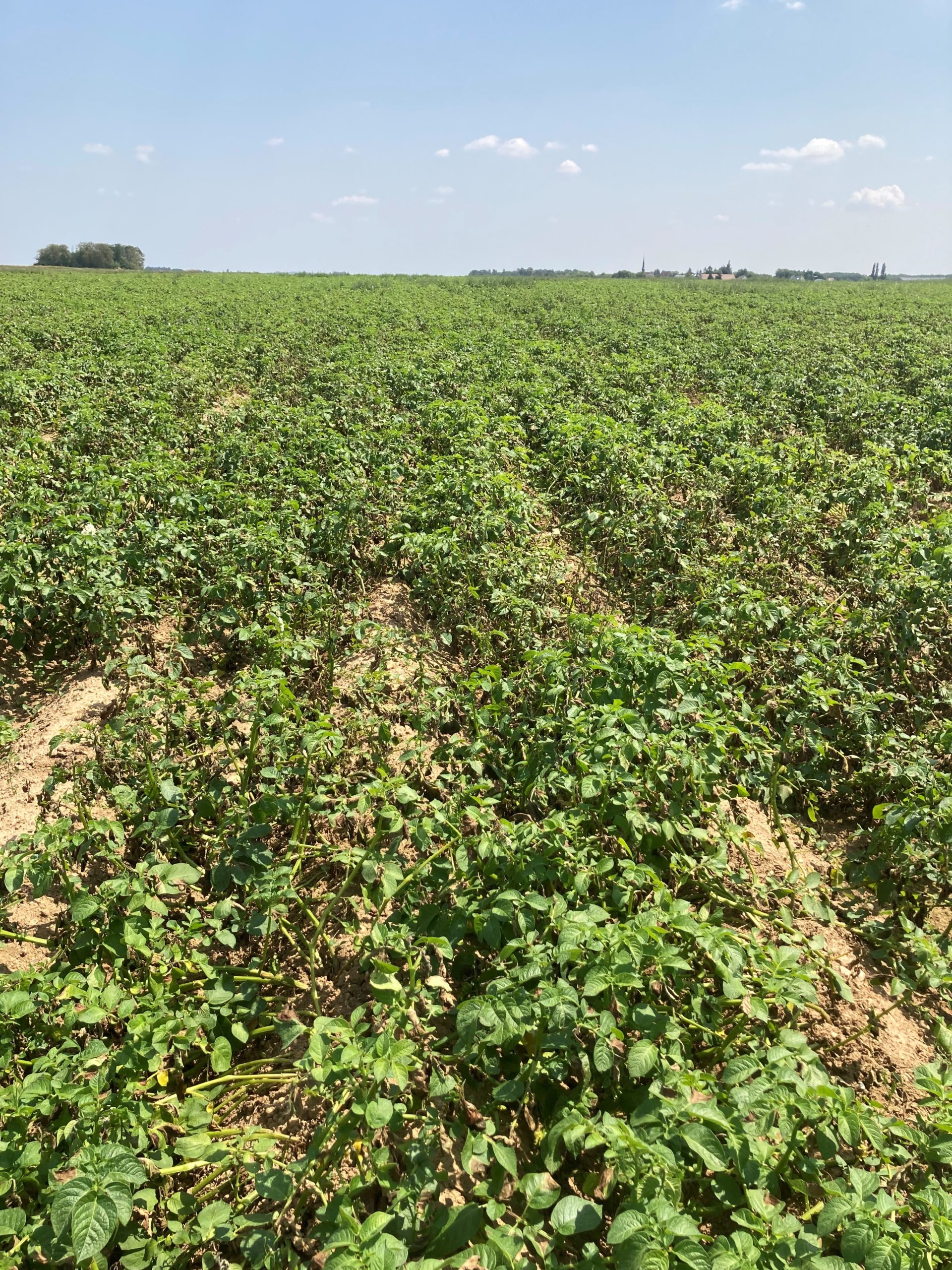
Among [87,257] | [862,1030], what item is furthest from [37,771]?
[87,257]

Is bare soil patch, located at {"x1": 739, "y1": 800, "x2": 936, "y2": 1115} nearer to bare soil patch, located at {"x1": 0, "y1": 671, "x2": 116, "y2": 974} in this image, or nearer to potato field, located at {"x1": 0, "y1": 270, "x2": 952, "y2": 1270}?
potato field, located at {"x1": 0, "y1": 270, "x2": 952, "y2": 1270}

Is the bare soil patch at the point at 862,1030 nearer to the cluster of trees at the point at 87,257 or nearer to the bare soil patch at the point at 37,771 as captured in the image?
the bare soil patch at the point at 37,771

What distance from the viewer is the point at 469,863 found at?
2.61 metres

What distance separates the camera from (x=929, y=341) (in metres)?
16.5

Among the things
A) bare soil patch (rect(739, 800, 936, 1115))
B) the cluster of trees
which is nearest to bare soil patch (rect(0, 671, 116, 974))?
bare soil patch (rect(739, 800, 936, 1115))

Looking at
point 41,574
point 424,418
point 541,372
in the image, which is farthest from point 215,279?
point 41,574

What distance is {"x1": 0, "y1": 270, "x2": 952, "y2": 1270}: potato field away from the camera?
6.20 feet

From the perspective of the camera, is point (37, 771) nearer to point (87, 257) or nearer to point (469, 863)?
point (469, 863)

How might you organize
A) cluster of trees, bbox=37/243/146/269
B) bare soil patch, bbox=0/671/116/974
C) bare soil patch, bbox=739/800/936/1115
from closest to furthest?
bare soil patch, bbox=739/800/936/1115 < bare soil patch, bbox=0/671/116/974 < cluster of trees, bbox=37/243/146/269

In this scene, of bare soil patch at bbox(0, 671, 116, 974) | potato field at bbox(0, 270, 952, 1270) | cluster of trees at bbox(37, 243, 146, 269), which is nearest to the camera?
potato field at bbox(0, 270, 952, 1270)

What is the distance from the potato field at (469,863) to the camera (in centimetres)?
189

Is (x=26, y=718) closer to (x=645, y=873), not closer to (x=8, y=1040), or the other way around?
(x=8, y=1040)

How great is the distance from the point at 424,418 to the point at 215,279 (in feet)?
122

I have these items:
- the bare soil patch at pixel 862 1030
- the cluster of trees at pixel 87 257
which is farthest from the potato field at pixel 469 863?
the cluster of trees at pixel 87 257
